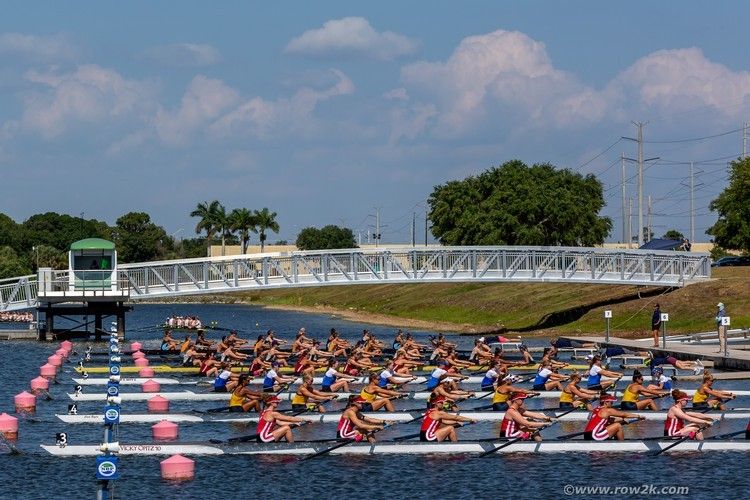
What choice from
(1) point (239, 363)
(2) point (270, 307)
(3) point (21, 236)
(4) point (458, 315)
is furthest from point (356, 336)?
(3) point (21, 236)

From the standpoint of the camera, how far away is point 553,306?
328 feet

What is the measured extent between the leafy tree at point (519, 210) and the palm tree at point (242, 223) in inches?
1689

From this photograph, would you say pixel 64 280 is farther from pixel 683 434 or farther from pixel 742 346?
pixel 683 434

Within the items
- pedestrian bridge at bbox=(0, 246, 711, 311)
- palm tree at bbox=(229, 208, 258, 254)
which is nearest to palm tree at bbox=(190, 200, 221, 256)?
palm tree at bbox=(229, 208, 258, 254)

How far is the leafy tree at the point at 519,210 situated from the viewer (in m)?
129

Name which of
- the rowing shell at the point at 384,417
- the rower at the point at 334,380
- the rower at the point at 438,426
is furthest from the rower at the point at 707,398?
the rower at the point at 334,380

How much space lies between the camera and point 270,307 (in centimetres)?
16575

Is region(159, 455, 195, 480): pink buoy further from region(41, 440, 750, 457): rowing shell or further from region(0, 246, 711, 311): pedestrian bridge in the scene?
region(0, 246, 711, 311): pedestrian bridge

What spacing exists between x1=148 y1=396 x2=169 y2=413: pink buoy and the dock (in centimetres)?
2454

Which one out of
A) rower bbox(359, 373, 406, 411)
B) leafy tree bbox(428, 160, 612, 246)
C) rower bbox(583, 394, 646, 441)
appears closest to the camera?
rower bbox(583, 394, 646, 441)

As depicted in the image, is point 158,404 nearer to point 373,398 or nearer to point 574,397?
point 373,398

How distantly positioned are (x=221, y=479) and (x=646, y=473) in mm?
11259

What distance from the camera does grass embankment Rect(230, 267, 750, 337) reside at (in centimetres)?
8219

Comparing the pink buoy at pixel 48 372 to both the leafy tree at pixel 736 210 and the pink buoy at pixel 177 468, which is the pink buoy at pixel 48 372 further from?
the leafy tree at pixel 736 210
